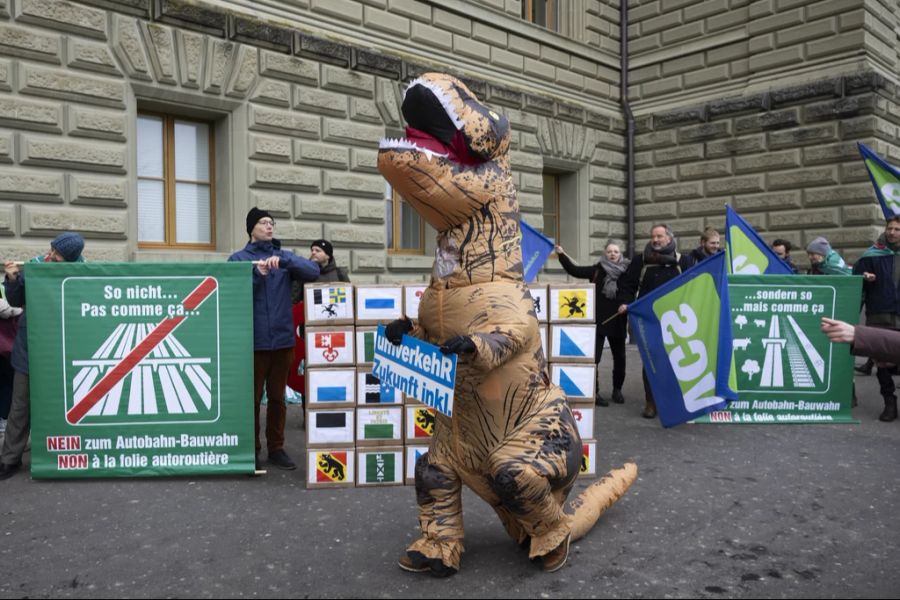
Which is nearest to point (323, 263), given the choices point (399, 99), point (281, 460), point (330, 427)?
point (281, 460)

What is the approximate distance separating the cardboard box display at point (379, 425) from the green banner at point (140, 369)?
82 centimetres

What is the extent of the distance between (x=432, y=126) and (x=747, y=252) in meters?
5.51

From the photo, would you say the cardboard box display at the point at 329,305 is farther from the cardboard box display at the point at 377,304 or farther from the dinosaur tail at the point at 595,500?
the dinosaur tail at the point at 595,500

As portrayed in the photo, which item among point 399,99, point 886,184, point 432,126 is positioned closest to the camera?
point 432,126

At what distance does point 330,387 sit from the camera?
493 cm

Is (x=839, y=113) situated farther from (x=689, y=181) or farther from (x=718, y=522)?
(x=718, y=522)

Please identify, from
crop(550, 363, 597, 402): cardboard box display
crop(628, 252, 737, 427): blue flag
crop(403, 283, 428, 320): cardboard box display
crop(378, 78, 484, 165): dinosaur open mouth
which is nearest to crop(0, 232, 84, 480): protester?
crop(403, 283, 428, 320): cardboard box display

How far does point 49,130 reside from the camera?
7465 mm

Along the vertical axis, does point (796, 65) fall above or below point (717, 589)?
above

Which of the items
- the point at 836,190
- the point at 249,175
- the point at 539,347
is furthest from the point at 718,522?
the point at 836,190

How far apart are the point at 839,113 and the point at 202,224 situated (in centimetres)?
992

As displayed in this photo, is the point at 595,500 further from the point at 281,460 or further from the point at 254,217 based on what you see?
the point at 254,217

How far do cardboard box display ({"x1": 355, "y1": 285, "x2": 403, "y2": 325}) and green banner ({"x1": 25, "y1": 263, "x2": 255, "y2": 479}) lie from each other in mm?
844

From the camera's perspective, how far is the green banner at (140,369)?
5.02m
